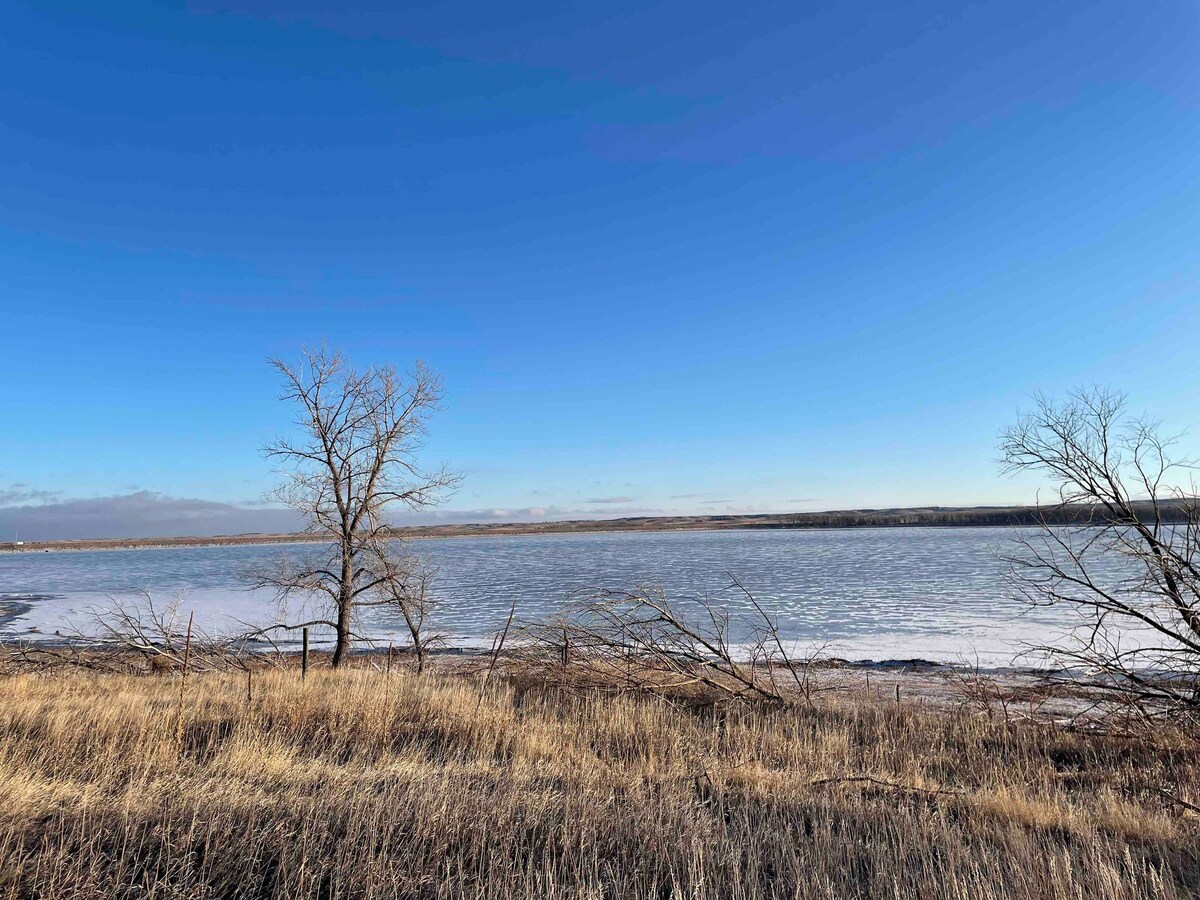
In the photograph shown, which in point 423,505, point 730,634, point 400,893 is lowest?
point 730,634

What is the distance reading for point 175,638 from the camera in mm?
17062

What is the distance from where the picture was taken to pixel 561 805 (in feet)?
17.1

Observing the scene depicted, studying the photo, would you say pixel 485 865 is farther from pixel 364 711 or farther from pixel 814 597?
pixel 814 597

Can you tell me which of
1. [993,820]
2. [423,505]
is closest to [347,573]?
[423,505]

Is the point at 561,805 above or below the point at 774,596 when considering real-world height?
above

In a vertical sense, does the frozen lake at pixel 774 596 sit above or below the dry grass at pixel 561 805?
below

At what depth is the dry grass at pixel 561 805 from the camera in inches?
160

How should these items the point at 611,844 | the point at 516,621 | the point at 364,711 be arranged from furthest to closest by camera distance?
the point at 516,621 → the point at 364,711 → the point at 611,844

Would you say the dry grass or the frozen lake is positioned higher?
the dry grass

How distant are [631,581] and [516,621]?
10.3 metres

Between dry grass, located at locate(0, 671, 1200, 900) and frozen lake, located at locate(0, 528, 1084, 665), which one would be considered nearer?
dry grass, located at locate(0, 671, 1200, 900)

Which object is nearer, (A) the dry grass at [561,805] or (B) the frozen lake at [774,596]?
(A) the dry grass at [561,805]

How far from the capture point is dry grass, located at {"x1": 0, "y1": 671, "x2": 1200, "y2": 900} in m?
4.07

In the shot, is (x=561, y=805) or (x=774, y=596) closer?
(x=561, y=805)
